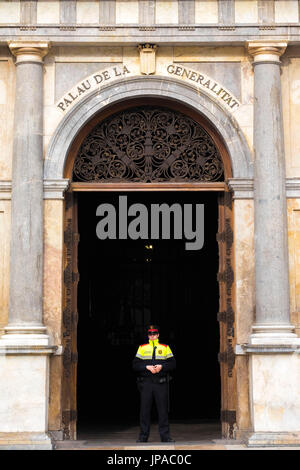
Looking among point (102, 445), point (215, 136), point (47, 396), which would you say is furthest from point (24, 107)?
point (102, 445)

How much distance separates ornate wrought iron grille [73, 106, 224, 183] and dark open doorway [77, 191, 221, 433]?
796 centimetres

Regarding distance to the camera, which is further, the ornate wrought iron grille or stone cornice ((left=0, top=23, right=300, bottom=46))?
the ornate wrought iron grille

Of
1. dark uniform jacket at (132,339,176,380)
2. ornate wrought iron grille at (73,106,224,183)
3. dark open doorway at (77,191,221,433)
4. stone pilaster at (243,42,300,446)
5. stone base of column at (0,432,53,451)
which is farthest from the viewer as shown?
dark open doorway at (77,191,221,433)

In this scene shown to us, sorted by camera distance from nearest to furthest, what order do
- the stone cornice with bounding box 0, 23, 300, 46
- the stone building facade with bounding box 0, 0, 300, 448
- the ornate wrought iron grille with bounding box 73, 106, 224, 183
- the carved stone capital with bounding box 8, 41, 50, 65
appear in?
the stone building facade with bounding box 0, 0, 300, 448 < the carved stone capital with bounding box 8, 41, 50, 65 < the stone cornice with bounding box 0, 23, 300, 46 < the ornate wrought iron grille with bounding box 73, 106, 224, 183

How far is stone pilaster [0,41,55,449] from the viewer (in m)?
12.9

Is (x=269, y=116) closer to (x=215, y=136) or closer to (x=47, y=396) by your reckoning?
(x=215, y=136)

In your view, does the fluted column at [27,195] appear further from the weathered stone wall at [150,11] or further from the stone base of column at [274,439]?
the stone base of column at [274,439]

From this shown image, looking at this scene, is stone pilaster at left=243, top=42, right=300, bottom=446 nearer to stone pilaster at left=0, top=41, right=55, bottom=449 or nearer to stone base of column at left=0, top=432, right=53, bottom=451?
stone base of column at left=0, top=432, right=53, bottom=451

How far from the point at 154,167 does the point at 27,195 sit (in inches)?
86.8

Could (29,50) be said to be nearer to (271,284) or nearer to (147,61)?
(147,61)

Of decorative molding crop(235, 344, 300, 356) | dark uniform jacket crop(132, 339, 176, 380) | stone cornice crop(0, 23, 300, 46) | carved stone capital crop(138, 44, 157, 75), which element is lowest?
dark uniform jacket crop(132, 339, 176, 380)

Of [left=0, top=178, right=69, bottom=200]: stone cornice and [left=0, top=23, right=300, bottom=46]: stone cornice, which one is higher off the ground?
[left=0, top=23, right=300, bottom=46]: stone cornice

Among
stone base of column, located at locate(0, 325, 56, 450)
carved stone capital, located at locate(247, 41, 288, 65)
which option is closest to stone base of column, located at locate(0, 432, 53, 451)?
stone base of column, located at locate(0, 325, 56, 450)

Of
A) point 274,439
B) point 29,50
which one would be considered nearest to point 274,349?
point 274,439
